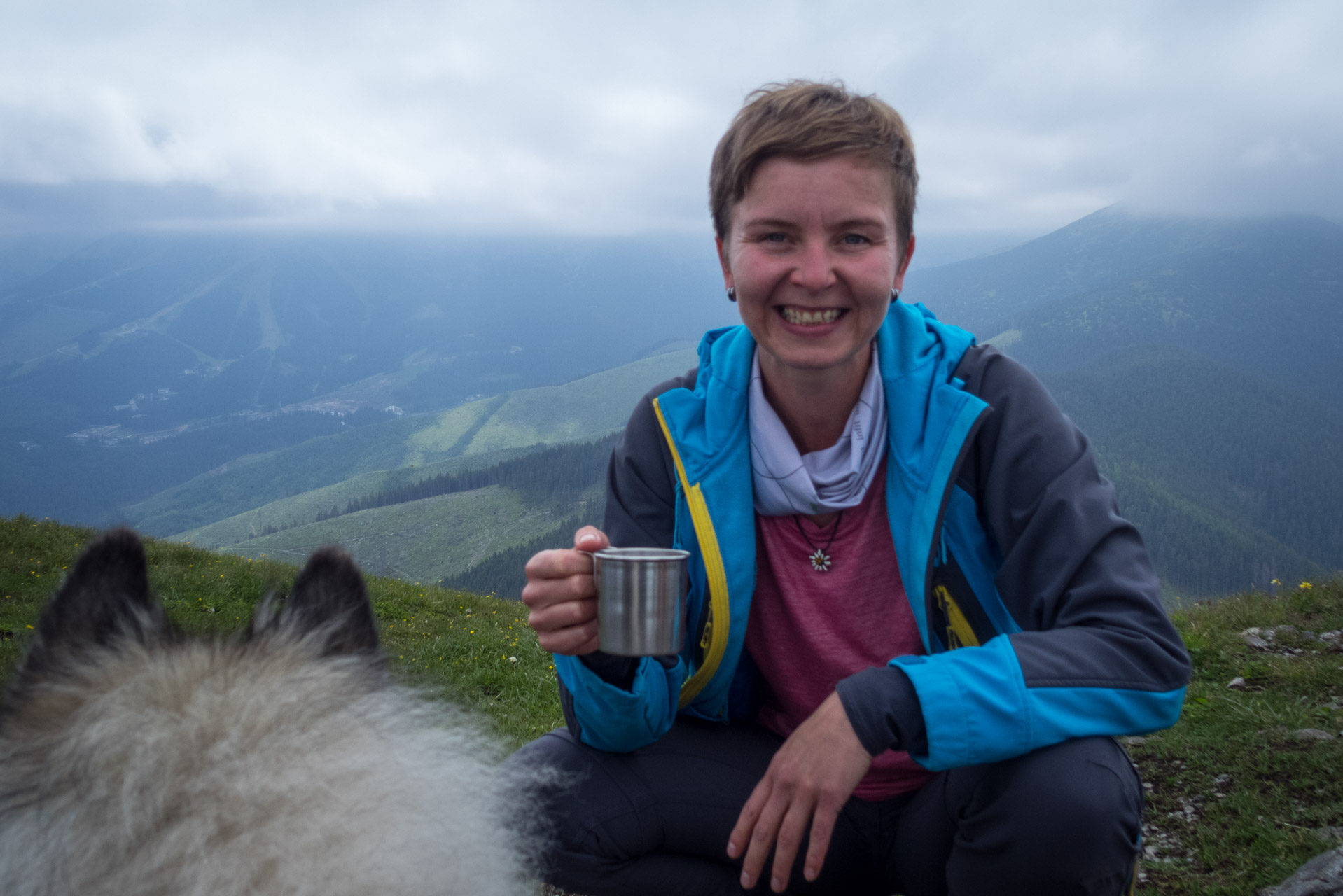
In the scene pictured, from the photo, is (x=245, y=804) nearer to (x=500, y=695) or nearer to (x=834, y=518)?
(x=834, y=518)

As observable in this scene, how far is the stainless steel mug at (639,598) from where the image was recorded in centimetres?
186

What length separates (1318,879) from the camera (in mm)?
2715

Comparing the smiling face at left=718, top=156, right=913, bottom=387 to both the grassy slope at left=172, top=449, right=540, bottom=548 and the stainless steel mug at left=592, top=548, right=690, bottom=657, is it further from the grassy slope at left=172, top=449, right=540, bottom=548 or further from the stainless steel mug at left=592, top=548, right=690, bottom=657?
the grassy slope at left=172, top=449, right=540, bottom=548

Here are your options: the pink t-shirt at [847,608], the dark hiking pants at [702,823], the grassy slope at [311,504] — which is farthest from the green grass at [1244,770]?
the grassy slope at [311,504]

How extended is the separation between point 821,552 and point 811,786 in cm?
85

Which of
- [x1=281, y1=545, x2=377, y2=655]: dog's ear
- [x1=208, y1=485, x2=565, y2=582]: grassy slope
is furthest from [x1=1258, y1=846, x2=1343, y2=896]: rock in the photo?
[x1=208, y1=485, x2=565, y2=582]: grassy slope

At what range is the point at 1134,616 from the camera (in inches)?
77.1

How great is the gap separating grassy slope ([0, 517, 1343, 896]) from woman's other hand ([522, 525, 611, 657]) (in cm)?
30

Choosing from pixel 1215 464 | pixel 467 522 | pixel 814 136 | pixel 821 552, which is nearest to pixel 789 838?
pixel 821 552

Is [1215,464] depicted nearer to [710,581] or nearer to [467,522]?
[467,522]

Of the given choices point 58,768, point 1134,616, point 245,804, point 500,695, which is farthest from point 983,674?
point 500,695

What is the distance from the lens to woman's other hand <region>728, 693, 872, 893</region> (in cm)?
189

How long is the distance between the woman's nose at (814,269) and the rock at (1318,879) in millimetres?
2634

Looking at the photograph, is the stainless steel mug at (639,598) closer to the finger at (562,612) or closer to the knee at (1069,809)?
the finger at (562,612)
